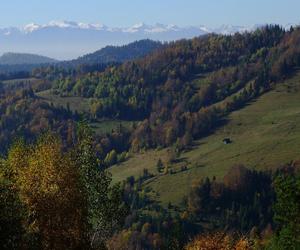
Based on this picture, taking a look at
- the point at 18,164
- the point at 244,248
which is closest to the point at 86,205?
the point at 18,164

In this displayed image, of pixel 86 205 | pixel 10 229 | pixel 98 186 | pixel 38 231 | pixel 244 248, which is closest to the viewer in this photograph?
pixel 10 229

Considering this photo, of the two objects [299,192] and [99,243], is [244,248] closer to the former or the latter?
[299,192]

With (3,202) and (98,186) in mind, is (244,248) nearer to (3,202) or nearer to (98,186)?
(98,186)

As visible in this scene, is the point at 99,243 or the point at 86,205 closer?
the point at 86,205

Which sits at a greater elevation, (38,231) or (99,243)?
(38,231)

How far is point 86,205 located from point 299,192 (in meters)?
28.7

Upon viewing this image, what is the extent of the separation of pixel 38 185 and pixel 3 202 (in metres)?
2.96

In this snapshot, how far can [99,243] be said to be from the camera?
1410 inches

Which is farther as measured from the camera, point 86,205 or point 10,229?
point 86,205

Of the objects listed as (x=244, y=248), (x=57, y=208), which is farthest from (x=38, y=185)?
(x=244, y=248)

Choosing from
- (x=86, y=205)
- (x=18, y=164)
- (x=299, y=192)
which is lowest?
(x=299, y=192)

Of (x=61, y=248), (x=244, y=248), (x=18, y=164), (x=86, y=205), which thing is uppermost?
(x=18, y=164)

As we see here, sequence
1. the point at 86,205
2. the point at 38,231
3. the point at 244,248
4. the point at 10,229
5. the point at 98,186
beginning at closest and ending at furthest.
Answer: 1. the point at 10,229
2. the point at 38,231
3. the point at 86,205
4. the point at 98,186
5. the point at 244,248

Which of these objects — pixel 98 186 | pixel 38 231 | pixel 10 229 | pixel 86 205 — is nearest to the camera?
pixel 10 229
